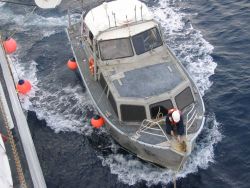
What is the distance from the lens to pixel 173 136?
18.1 m

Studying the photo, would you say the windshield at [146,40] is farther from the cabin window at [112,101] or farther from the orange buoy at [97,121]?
the orange buoy at [97,121]

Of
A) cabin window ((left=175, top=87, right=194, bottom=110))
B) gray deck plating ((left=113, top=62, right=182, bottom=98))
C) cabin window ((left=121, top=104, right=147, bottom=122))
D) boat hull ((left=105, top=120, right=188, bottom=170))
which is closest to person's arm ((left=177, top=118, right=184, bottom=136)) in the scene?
boat hull ((left=105, top=120, right=188, bottom=170))

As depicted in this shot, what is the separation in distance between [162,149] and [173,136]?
31.4 inches

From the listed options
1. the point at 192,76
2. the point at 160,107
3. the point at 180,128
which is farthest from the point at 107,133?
the point at 192,76

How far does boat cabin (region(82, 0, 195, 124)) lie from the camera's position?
62.3 ft

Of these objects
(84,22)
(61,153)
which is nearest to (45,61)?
(84,22)

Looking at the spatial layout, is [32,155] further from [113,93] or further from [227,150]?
[227,150]

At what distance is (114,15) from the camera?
2119cm

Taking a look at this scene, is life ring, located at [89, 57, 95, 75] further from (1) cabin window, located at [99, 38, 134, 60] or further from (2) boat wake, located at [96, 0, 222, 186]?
(2) boat wake, located at [96, 0, 222, 186]

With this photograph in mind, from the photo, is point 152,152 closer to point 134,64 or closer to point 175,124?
point 175,124

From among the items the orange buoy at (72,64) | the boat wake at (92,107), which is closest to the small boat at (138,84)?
the boat wake at (92,107)

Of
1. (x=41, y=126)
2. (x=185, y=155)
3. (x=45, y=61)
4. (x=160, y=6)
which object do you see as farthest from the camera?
(x=160, y=6)

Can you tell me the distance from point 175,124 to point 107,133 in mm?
5498

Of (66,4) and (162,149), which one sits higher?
(66,4)
